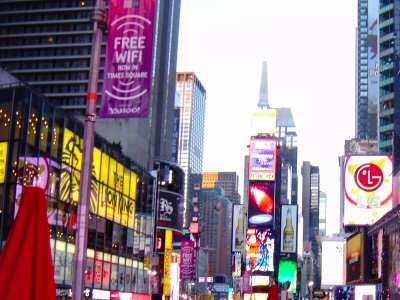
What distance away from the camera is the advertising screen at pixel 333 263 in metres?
94.5

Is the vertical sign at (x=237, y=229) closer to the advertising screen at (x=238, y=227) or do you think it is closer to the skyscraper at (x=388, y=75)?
the advertising screen at (x=238, y=227)

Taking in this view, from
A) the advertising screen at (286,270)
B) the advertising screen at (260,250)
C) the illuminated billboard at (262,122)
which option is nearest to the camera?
the advertising screen at (260,250)

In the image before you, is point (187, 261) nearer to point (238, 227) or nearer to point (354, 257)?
point (354, 257)

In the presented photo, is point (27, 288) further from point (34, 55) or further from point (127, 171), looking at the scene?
point (34, 55)

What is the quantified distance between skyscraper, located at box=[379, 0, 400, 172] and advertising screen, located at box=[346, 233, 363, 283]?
55303 mm

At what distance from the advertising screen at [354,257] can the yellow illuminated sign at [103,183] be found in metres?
21.1

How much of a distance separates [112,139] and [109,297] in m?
19.6

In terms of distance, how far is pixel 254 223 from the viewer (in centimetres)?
14125

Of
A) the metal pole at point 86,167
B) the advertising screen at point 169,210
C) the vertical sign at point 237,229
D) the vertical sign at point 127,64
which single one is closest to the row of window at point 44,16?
the vertical sign at point 237,229

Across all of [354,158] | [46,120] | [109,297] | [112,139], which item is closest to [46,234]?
[46,120]

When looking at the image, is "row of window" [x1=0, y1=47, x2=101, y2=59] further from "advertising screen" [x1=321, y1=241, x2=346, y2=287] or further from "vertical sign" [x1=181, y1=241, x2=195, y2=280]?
"advertising screen" [x1=321, y1=241, x2=346, y2=287]

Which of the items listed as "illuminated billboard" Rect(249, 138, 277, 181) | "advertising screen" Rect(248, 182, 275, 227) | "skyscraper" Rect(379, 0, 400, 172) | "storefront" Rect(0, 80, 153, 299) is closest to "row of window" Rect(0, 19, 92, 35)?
"illuminated billboard" Rect(249, 138, 277, 181)

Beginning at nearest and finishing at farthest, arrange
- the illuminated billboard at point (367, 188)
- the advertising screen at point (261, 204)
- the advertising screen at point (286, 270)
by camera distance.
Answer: the illuminated billboard at point (367, 188), the advertising screen at point (261, 204), the advertising screen at point (286, 270)

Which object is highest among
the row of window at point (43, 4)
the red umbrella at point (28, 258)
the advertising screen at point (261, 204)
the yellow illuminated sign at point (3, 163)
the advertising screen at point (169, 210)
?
the row of window at point (43, 4)
